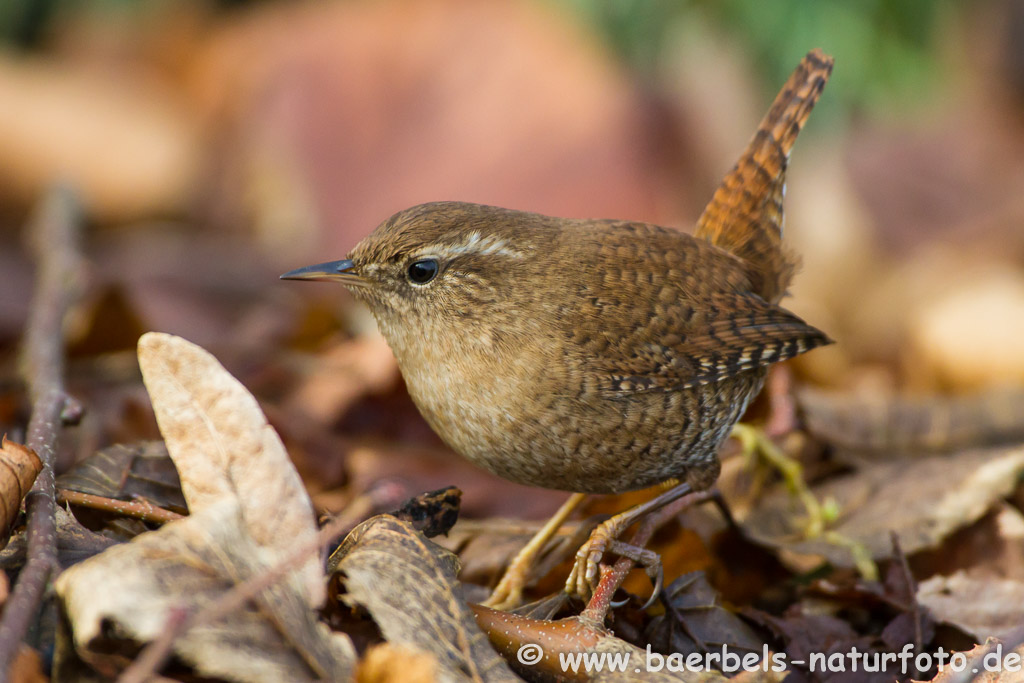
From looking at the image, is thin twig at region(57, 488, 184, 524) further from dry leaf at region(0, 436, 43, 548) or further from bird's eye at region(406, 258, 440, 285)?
bird's eye at region(406, 258, 440, 285)

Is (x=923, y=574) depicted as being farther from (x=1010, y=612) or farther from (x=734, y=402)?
(x=734, y=402)

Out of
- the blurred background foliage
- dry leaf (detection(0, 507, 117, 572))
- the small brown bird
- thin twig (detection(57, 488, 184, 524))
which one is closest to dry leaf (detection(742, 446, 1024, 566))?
the small brown bird

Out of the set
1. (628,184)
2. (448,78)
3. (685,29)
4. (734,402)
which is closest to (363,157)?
(448,78)

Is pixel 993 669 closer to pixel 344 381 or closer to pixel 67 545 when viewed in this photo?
pixel 67 545

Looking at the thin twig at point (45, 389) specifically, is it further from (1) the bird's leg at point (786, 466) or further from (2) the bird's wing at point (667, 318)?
(1) the bird's leg at point (786, 466)

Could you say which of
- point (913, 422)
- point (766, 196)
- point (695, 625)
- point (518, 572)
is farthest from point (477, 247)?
point (913, 422)
